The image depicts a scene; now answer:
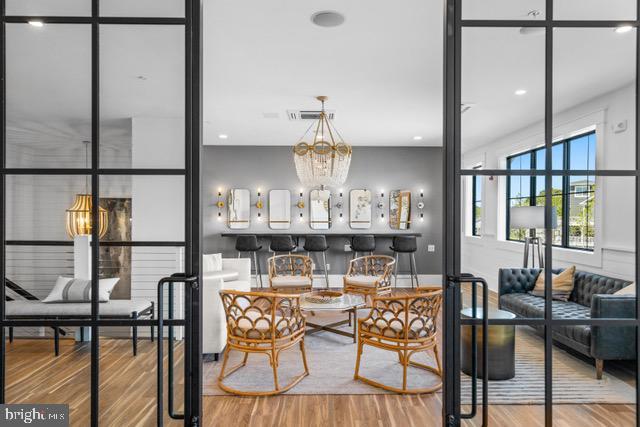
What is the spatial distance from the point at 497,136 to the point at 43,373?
8.88 feet

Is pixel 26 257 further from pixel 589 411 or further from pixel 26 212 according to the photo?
pixel 589 411

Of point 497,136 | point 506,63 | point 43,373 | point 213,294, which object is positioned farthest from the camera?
point 213,294

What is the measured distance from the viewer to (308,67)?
11.0ft

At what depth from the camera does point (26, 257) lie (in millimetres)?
1517

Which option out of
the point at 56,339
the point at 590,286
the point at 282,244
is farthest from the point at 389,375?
the point at 282,244

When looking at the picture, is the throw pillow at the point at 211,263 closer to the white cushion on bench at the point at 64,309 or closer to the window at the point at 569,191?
the white cushion on bench at the point at 64,309

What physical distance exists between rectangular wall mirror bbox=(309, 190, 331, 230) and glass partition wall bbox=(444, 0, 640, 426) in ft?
18.4

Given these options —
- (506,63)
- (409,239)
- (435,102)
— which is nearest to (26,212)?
(506,63)

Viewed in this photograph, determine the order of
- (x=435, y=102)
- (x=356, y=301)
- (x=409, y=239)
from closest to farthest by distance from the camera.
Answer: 1. (x=356, y=301)
2. (x=435, y=102)
3. (x=409, y=239)

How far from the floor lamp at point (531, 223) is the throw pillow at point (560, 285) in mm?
67

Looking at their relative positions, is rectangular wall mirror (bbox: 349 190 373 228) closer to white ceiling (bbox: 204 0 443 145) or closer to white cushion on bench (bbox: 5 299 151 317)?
white ceiling (bbox: 204 0 443 145)

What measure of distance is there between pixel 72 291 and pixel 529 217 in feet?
6.30

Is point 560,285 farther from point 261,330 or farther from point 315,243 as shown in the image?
point 315,243

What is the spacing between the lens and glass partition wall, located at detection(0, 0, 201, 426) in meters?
1.47
